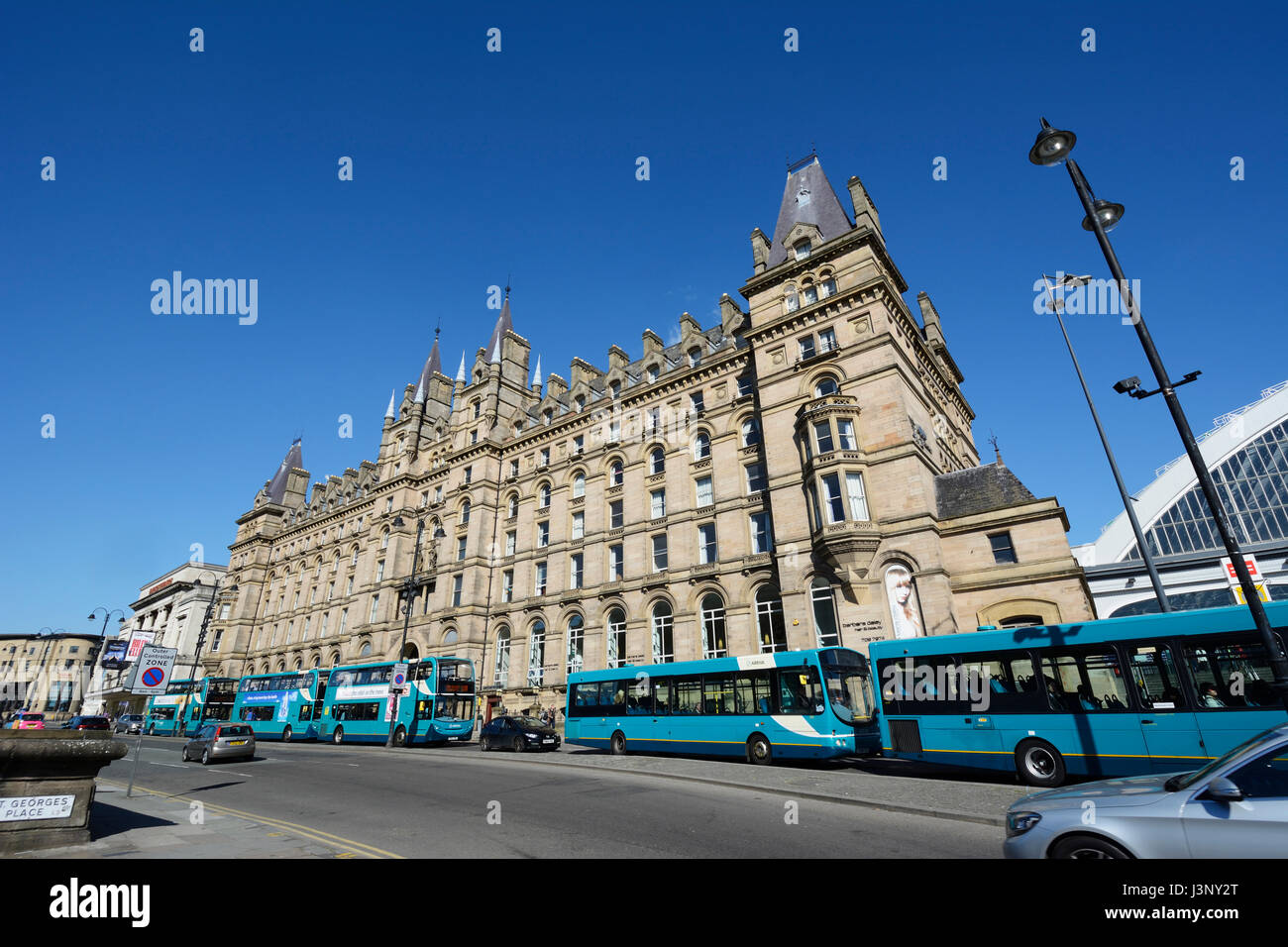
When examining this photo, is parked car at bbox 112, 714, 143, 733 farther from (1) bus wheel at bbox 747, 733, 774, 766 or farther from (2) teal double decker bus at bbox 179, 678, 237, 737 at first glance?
(1) bus wheel at bbox 747, 733, 774, 766

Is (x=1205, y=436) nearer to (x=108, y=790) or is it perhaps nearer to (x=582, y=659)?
(x=582, y=659)

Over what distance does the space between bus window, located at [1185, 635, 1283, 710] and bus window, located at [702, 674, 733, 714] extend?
11267mm

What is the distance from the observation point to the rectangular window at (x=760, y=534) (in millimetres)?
27395

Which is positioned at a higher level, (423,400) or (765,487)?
(423,400)

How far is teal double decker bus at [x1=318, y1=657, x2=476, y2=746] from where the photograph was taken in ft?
88.2

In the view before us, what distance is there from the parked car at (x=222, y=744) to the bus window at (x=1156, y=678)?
27.6 metres

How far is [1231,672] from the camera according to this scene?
10625mm

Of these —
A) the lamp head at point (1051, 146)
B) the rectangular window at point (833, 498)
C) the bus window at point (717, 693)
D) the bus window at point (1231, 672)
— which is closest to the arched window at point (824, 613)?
the rectangular window at point (833, 498)

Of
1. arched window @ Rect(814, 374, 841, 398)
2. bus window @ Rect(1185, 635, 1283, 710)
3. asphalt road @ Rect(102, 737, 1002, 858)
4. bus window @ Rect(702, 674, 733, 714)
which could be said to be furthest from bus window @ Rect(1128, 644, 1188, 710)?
arched window @ Rect(814, 374, 841, 398)

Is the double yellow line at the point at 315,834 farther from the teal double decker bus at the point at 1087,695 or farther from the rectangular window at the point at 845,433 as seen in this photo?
the rectangular window at the point at 845,433

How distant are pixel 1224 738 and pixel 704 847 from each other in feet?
33.2
